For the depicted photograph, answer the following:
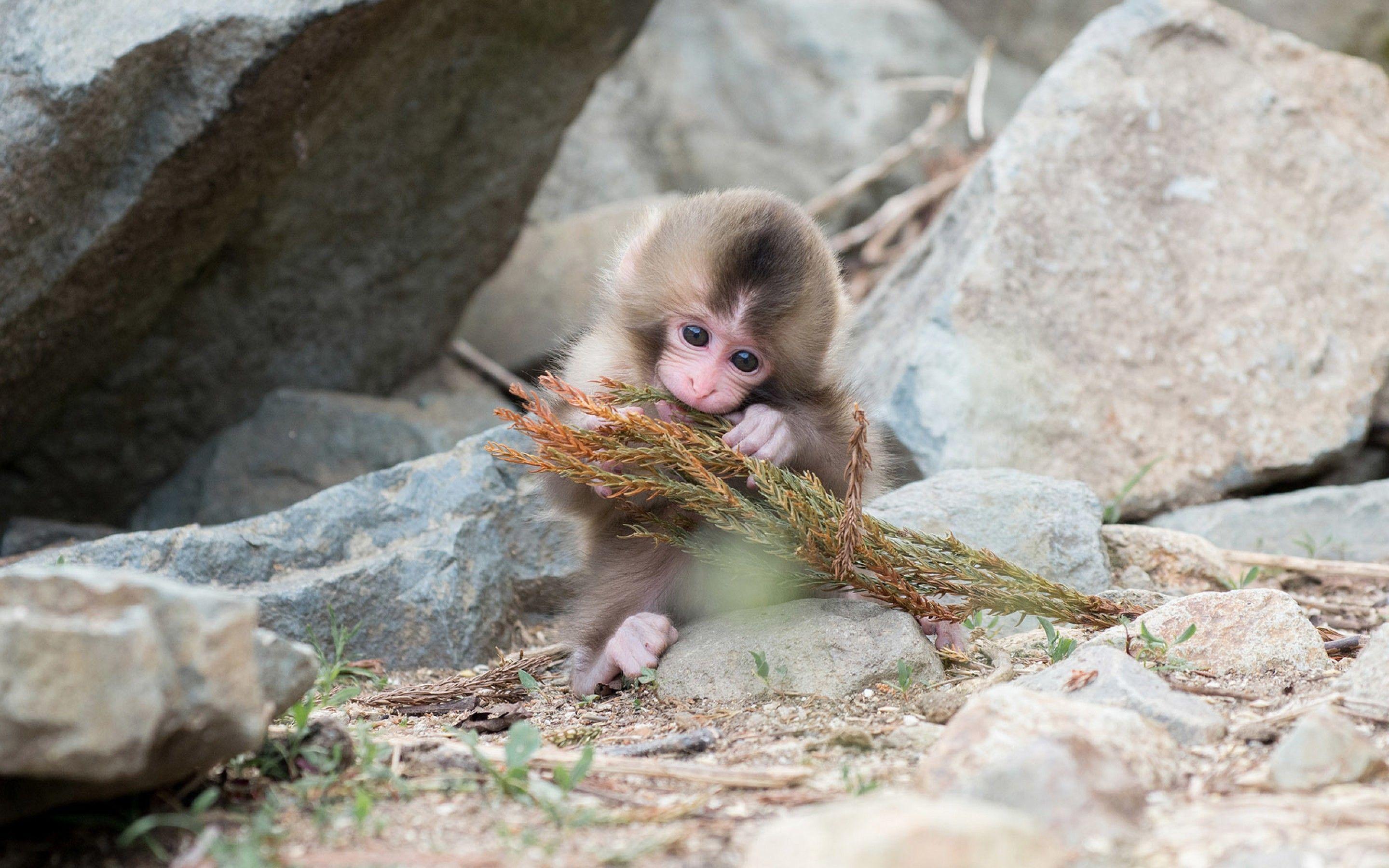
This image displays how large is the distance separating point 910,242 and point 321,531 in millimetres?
5060

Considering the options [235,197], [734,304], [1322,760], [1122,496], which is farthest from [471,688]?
[1122,496]

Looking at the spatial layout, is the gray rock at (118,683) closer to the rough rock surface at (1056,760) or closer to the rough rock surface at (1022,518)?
the rough rock surface at (1056,760)

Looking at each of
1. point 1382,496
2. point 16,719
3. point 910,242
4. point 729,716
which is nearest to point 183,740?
point 16,719

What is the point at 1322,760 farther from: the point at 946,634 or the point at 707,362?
the point at 707,362

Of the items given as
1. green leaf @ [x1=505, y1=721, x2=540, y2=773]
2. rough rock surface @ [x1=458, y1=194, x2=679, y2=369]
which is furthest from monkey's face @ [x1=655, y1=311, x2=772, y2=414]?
rough rock surface @ [x1=458, y1=194, x2=679, y2=369]

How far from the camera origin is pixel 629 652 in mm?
3627

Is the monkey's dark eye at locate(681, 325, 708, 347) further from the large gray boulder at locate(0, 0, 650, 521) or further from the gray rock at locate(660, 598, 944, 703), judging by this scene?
the large gray boulder at locate(0, 0, 650, 521)

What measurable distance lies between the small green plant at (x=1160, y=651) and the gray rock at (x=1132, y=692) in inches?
7.3

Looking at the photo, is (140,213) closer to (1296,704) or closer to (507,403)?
(507,403)

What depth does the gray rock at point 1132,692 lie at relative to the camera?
8.77 feet

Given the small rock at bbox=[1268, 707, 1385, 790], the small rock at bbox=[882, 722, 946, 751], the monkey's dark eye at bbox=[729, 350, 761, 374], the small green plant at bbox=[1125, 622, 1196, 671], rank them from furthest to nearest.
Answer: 1. the monkey's dark eye at bbox=[729, 350, 761, 374]
2. the small green plant at bbox=[1125, 622, 1196, 671]
3. the small rock at bbox=[882, 722, 946, 751]
4. the small rock at bbox=[1268, 707, 1385, 790]

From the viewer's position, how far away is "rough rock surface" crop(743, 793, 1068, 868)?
1.74m

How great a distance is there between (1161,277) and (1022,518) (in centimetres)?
198

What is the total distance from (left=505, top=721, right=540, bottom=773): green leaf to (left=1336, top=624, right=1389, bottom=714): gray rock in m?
1.76
